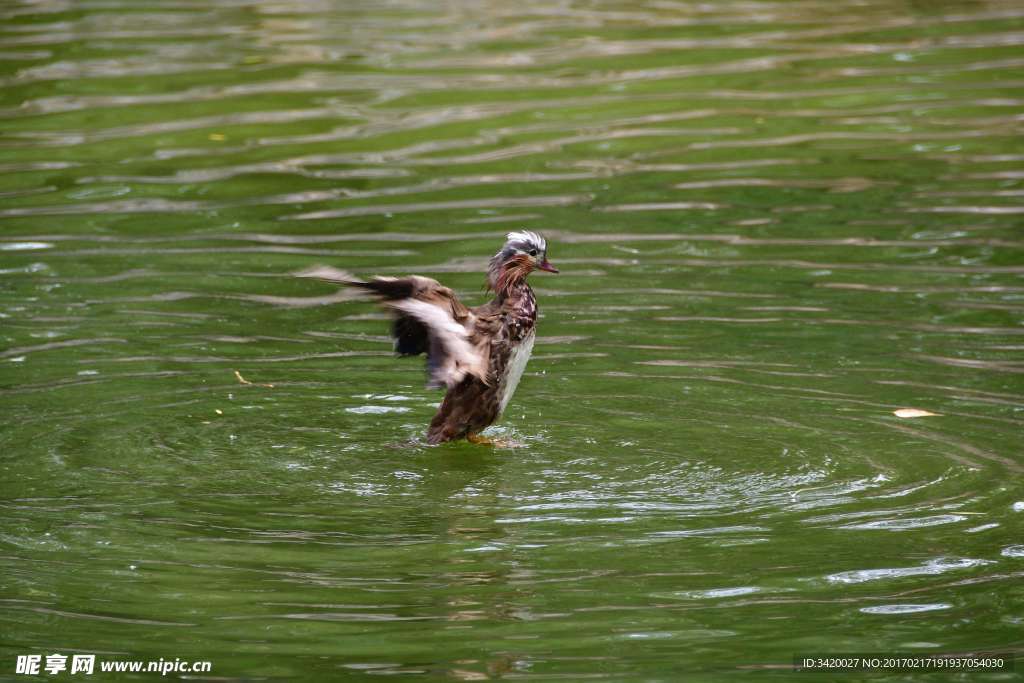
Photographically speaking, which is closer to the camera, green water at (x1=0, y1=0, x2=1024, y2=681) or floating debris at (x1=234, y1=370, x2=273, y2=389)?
green water at (x1=0, y1=0, x2=1024, y2=681)

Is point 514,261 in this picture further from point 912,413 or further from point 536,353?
point 912,413

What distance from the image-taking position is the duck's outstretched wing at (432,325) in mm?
7152

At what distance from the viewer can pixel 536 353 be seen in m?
9.45

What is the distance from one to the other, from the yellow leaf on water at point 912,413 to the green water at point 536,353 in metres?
0.13

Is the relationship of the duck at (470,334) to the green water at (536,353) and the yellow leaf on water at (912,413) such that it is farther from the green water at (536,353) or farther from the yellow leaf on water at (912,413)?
the yellow leaf on water at (912,413)

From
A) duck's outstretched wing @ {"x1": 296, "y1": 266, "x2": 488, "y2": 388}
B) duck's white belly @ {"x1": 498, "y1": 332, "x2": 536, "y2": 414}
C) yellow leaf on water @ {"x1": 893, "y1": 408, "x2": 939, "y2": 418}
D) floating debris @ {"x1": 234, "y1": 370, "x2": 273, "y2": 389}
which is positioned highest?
duck's outstretched wing @ {"x1": 296, "y1": 266, "x2": 488, "y2": 388}

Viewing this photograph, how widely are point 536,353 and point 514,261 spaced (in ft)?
4.41

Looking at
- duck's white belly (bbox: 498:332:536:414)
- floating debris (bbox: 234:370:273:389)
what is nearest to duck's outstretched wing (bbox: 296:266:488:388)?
duck's white belly (bbox: 498:332:536:414)

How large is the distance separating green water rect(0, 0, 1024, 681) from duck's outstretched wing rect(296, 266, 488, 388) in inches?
21.0

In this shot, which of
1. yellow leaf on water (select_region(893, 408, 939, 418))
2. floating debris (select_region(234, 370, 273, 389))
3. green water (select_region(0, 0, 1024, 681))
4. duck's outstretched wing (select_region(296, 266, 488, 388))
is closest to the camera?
green water (select_region(0, 0, 1024, 681))

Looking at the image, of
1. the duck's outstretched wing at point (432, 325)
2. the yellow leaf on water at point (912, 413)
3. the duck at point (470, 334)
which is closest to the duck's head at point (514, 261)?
the duck at point (470, 334)

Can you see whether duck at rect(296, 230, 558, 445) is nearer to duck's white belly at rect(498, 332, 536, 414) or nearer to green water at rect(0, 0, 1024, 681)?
duck's white belly at rect(498, 332, 536, 414)

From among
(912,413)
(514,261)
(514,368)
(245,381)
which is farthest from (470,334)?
(912,413)

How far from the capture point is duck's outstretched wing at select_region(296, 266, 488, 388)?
7152 mm
